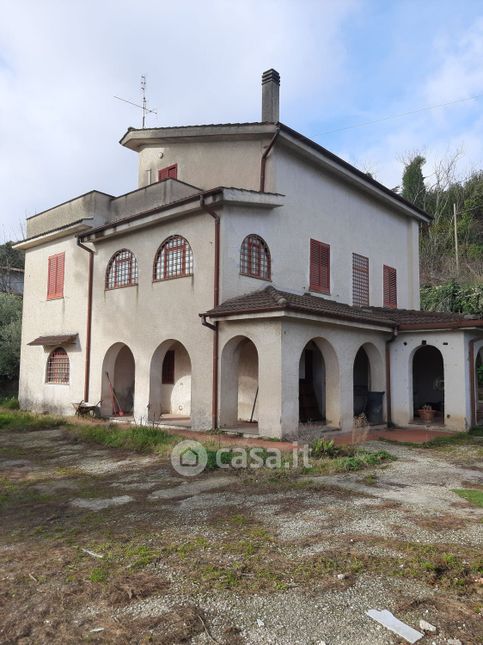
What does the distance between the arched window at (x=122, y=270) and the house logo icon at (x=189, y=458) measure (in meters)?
6.36

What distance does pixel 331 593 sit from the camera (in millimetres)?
3945

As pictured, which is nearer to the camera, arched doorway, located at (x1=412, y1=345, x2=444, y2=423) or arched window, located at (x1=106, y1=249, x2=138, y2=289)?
arched window, located at (x1=106, y1=249, x2=138, y2=289)

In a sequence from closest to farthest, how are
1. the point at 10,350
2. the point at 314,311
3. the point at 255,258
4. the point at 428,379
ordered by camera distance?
the point at 314,311 → the point at 255,258 → the point at 428,379 → the point at 10,350

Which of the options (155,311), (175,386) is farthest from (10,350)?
(155,311)

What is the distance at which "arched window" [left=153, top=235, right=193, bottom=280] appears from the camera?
13.1m

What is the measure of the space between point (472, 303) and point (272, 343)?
1573 centimetres

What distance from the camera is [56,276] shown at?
714 inches

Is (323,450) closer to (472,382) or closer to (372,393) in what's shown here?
(372,393)

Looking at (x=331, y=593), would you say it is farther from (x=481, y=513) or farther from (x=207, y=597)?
(x=481, y=513)

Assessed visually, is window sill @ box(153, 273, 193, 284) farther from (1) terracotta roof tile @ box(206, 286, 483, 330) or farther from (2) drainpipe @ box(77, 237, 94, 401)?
(2) drainpipe @ box(77, 237, 94, 401)

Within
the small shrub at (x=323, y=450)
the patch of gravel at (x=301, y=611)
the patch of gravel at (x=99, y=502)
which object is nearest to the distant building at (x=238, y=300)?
Answer: the small shrub at (x=323, y=450)

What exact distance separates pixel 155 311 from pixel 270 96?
7833 millimetres

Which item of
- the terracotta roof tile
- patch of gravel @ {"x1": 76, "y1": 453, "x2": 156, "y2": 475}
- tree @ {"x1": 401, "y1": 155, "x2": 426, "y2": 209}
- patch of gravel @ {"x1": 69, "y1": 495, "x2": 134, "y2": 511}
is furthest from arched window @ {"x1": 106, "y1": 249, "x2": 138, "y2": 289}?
tree @ {"x1": 401, "y1": 155, "x2": 426, "y2": 209}

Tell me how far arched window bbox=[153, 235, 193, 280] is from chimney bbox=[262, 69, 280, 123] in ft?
17.4
